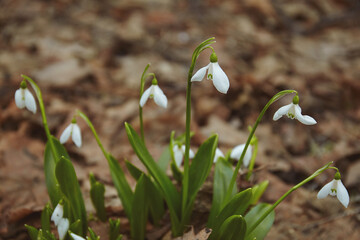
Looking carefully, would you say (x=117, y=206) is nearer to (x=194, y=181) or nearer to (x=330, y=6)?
(x=194, y=181)

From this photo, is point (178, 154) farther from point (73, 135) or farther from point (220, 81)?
point (220, 81)

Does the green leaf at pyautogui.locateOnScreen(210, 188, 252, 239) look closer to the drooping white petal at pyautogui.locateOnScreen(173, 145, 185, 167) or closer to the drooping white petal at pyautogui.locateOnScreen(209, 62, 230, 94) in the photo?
the drooping white petal at pyautogui.locateOnScreen(173, 145, 185, 167)

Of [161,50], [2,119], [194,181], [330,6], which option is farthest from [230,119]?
[330,6]

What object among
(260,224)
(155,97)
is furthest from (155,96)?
(260,224)

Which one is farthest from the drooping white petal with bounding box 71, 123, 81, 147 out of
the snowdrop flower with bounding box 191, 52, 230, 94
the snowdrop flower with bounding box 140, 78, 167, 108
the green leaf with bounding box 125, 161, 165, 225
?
the snowdrop flower with bounding box 191, 52, 230, 94

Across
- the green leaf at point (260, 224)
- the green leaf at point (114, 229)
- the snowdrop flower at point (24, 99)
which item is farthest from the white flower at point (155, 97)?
the green leaf at point (260, 224)
